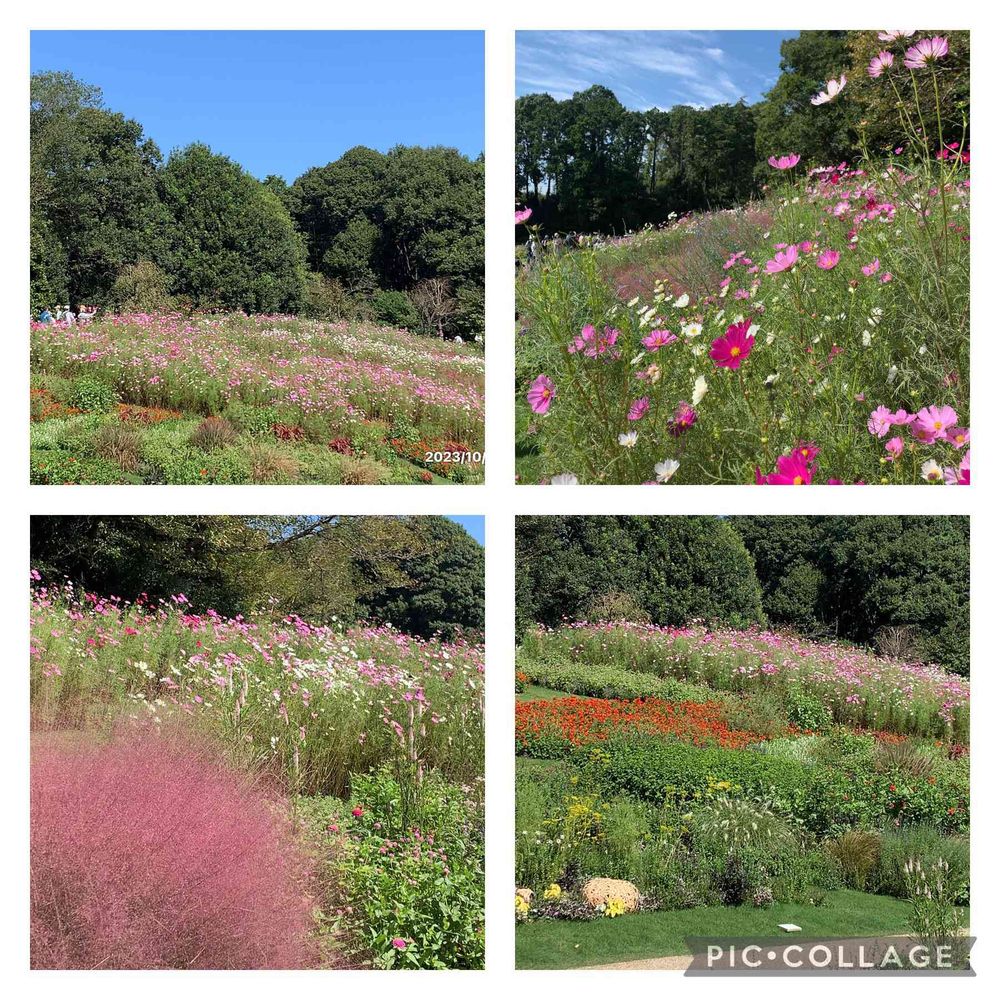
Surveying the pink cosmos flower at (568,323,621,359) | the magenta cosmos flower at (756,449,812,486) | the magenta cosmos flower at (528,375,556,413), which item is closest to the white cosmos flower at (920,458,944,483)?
the magenta cosmos flower at (756,449,812,486)

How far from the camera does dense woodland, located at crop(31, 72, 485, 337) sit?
289cm

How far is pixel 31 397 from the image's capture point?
2.92 m

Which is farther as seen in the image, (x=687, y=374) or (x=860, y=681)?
(x=860, y=681)

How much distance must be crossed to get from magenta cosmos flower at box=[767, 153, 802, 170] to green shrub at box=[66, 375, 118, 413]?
91.6 inches

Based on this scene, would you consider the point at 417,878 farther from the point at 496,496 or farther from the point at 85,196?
the point at 85,196

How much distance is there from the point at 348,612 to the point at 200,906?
1008 millimetres

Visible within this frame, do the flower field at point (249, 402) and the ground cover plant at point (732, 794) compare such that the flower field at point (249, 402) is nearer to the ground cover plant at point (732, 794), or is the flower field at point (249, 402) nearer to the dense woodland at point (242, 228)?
the dense woodland at point (242, 228)

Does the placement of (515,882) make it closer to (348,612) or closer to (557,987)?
(557,987)

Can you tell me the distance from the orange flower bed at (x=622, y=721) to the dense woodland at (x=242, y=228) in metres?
1.35

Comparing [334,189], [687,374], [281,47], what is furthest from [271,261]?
[687,374]

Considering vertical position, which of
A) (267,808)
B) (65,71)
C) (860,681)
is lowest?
(267,808)

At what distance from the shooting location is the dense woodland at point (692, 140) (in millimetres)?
2736

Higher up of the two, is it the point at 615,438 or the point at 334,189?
the point at 334,189

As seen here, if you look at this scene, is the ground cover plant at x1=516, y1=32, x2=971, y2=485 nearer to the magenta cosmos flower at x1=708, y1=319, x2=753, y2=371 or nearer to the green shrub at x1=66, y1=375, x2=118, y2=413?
the magenta cosmos flower at x1=708, y1=319, x2=753, y2=371
